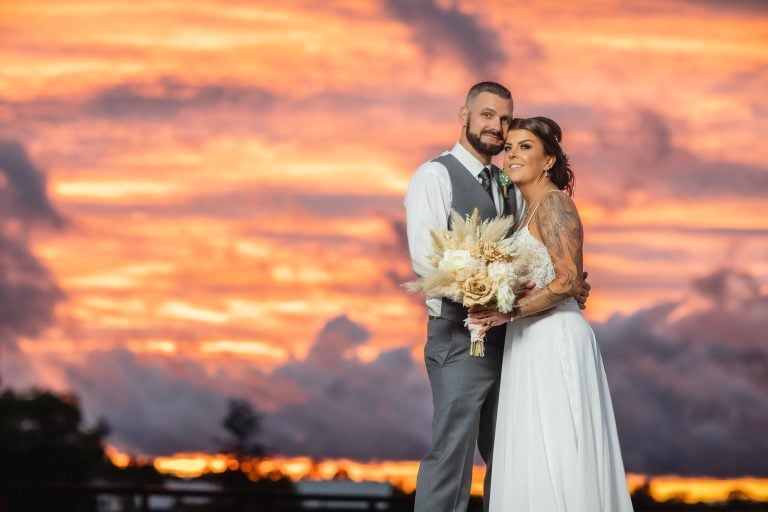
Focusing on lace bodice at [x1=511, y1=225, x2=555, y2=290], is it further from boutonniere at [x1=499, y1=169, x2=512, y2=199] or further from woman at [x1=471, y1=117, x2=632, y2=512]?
boutonniere at [x1=499, y1=169, x2=512, y2=199]

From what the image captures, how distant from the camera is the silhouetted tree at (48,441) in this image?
56500 millimetres

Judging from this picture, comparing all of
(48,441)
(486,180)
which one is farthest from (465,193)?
(48,441)

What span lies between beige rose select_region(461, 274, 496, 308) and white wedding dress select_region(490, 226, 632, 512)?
29 cm

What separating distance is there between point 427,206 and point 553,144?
0.65m

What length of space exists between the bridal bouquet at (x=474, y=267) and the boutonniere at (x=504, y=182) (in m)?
0.55

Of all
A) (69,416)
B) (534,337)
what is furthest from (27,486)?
(69,416)

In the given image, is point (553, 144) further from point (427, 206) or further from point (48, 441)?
point (48, 441)

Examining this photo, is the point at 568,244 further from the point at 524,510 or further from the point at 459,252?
the point at 524,510

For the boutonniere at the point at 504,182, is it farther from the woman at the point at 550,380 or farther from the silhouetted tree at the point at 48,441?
the silhouetted tree at the point at 48,441

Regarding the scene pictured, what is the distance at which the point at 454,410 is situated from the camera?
18.4 feet

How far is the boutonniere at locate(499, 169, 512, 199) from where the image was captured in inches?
231

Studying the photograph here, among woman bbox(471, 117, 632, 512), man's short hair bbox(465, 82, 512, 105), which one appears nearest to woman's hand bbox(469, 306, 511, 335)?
woman bbox(471, 117, 632, 512)

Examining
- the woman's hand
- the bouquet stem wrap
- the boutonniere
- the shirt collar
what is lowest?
the bouquet stem wrap

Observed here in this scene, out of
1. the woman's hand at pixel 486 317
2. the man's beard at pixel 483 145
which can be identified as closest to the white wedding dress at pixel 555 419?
the woman's hand at pixel 486 317
